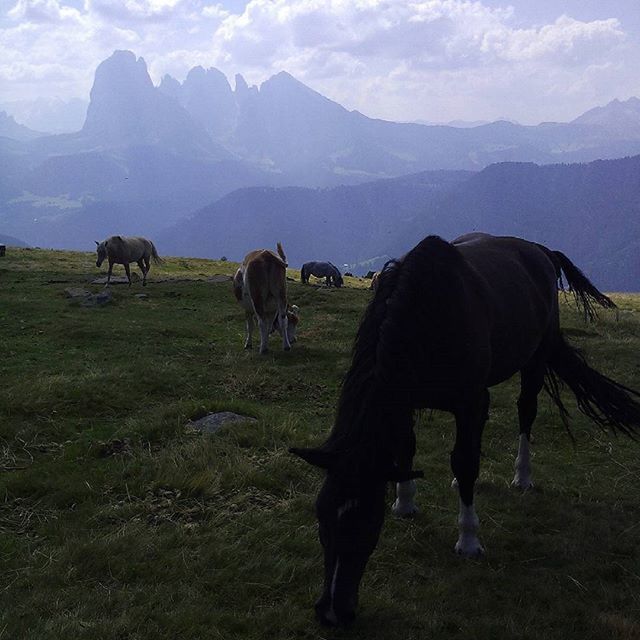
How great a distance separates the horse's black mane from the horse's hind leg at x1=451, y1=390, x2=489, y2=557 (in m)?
0.85

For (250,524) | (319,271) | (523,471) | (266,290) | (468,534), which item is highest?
(319,271)

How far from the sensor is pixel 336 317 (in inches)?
686

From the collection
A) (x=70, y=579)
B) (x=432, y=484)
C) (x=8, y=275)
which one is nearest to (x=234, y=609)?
(x=70, y=579)

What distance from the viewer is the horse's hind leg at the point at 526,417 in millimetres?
6281

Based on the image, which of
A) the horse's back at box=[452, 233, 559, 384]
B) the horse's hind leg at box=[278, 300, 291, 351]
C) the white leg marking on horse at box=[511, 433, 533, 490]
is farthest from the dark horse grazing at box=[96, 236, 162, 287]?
the white leg marking on horse at box=[511, 433, 533, 490]

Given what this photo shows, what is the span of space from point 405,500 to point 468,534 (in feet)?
2.50

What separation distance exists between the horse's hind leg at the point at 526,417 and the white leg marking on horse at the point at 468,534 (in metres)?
1.58

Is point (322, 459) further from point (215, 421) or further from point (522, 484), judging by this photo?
point (215, 421)

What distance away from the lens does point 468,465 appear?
4.88 meters

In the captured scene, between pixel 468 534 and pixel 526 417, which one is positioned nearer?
pixel 468 534

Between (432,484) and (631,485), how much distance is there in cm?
234

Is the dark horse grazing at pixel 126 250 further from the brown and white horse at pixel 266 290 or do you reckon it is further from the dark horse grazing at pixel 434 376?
the dark horse grazing at pixel 434 376

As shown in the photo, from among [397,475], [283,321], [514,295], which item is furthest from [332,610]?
[283,321]

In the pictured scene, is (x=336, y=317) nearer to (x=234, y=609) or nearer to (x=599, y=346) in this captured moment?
(x=599, y=346)
